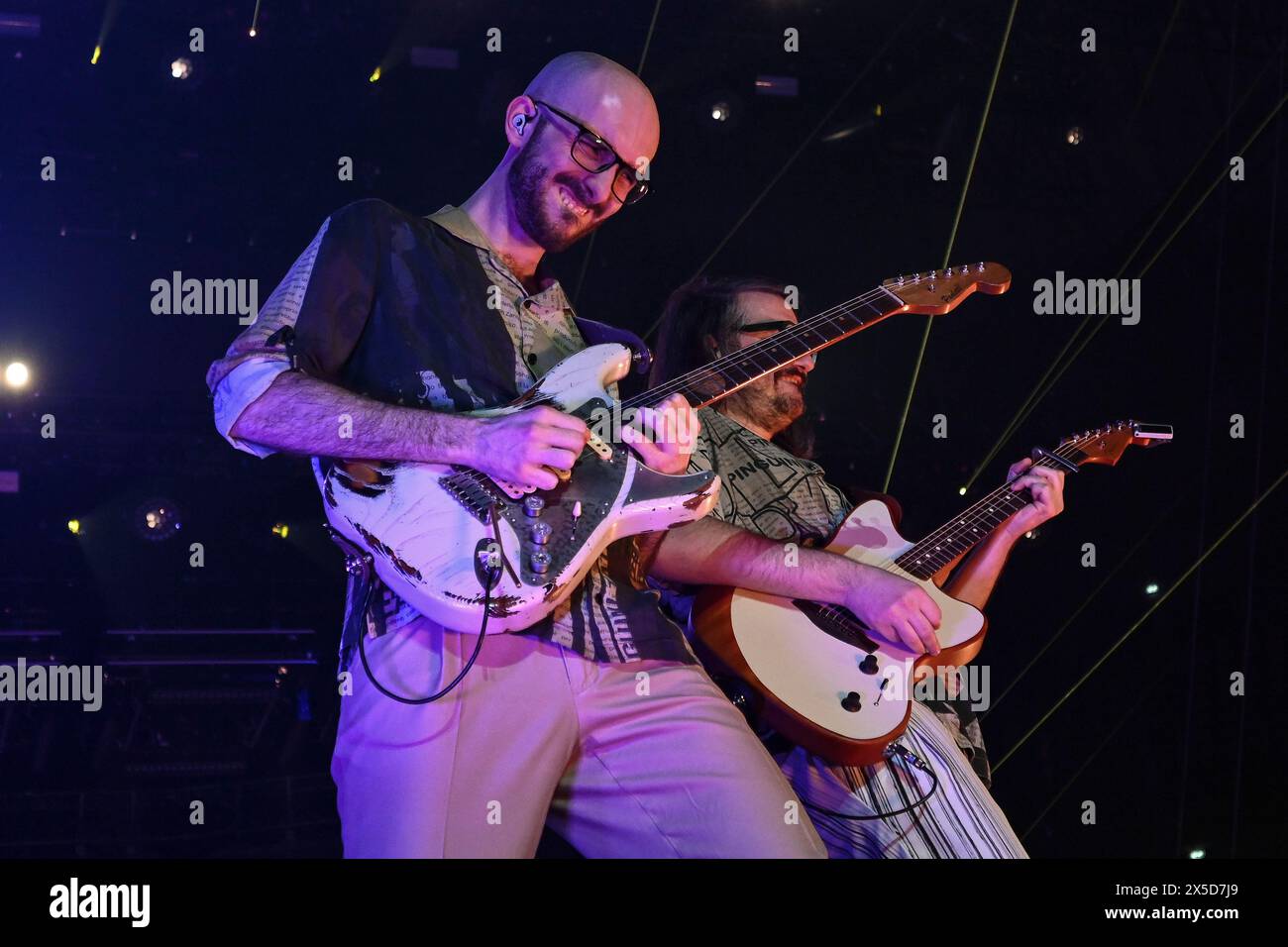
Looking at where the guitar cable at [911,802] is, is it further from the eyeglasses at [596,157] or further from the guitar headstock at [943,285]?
the eyeglasses at [596,157]

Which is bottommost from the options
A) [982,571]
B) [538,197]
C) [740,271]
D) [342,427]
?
[982,571]

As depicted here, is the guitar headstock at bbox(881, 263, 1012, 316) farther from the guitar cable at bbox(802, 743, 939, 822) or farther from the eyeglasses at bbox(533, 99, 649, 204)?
the guitar cable at bbox(802, 743, 939, 822)

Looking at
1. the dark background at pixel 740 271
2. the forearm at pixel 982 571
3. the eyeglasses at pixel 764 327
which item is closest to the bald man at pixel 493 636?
the eyeglasses at pixel 764 327

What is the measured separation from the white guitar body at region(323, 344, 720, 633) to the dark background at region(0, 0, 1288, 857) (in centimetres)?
183

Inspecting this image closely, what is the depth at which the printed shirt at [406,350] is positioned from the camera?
2.18 m

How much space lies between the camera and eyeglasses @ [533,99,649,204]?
246 centimetres

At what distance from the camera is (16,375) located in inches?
143

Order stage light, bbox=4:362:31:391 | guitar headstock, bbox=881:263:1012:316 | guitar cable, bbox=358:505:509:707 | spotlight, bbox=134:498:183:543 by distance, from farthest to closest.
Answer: spotlight, bbox=134:498:183:543 → stage light, bbox=4:362:31:391 → guitar headstock, bbox=881:263:1012:316 → guitar cable, bbox=358:505:509:707

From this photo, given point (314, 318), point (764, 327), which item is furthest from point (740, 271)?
point (314, 318)

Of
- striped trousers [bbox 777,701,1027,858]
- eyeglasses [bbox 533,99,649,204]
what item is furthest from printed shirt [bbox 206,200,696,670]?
striped trousers [bbox 777,701,1027,858]

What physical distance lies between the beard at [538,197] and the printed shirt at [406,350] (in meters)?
0.15

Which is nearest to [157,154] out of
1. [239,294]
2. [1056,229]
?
[239,294]

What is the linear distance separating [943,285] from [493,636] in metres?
1.61

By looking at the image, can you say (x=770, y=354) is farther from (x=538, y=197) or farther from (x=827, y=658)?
(x=827, y=658)
